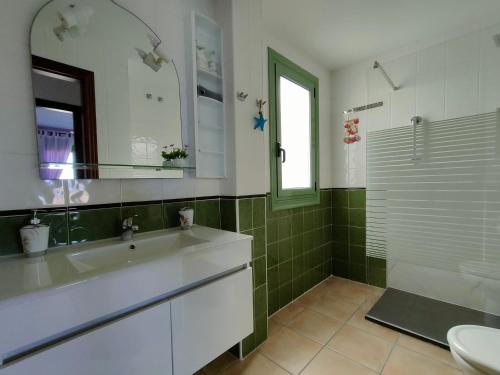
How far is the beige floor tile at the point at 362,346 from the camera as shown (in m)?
1.46

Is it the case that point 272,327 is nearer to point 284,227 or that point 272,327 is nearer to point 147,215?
point 284,227

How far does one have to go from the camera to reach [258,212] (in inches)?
63.2

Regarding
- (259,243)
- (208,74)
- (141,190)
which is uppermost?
(208,74)

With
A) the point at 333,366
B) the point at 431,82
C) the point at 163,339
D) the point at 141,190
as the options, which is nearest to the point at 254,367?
the point at 333,366

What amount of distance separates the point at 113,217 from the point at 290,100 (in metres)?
1.82

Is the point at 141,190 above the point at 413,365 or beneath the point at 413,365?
above

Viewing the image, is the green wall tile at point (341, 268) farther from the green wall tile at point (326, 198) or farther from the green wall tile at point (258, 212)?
the green wall tile at point (258, 212)

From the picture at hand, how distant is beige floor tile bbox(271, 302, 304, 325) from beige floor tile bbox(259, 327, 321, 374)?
0.14 m

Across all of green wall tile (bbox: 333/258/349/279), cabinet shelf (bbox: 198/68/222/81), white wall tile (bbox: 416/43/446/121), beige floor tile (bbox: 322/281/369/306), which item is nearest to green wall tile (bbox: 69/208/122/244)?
cabinet shelf (bbox: 198/68/222/81)

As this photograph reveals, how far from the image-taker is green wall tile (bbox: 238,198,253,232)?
148 centimetres

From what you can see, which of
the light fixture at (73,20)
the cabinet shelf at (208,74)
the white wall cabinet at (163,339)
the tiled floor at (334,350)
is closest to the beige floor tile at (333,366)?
the tiled floor at (334,350)

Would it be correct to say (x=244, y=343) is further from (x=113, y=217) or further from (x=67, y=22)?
(x=67, y=22)

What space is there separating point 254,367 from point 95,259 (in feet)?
3.79

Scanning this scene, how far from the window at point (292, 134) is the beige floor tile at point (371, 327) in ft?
3.45
